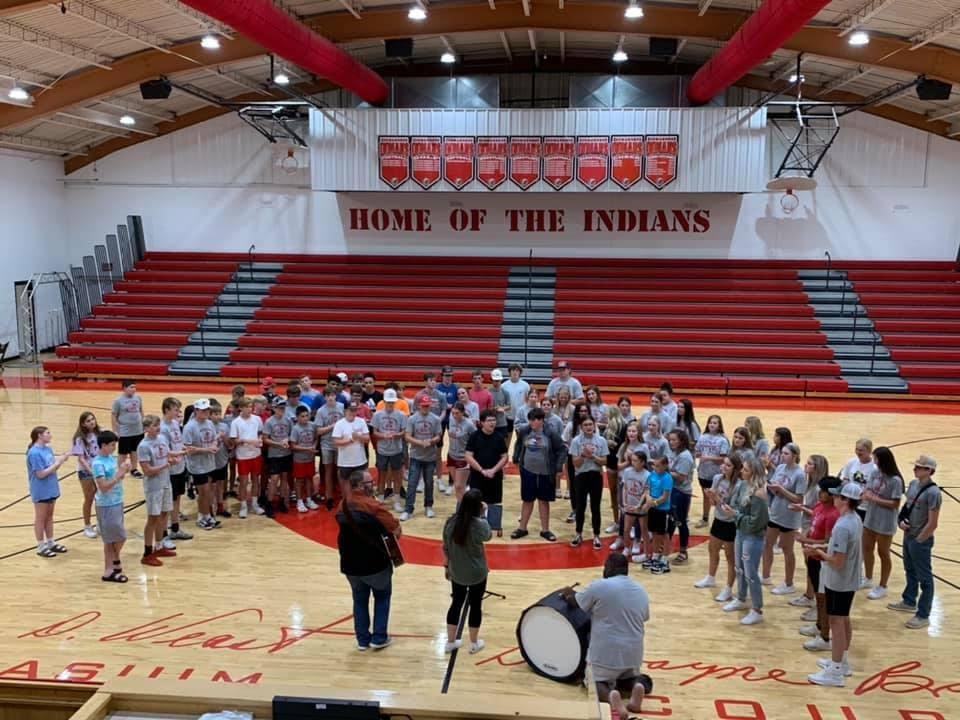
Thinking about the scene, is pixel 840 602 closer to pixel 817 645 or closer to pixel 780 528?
pixel 817 645

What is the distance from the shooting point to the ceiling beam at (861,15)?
529 inches

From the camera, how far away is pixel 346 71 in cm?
1744

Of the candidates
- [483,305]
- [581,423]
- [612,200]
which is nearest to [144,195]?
[483,305]

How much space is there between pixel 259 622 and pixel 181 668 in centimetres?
92

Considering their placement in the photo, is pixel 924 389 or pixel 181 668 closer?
pixel 181 668

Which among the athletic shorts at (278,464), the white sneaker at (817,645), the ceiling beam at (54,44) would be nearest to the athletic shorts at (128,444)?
the athletic shorts at (278,464)

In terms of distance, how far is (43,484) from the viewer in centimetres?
809

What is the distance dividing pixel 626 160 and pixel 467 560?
15543 mm

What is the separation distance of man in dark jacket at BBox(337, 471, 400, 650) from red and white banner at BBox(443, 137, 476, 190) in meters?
15.0

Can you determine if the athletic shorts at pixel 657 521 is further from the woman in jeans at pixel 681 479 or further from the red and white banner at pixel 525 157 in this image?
the red and white banner at pixel 525 157

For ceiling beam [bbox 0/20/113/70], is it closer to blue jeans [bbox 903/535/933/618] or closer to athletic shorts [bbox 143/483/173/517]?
athletic shorts [bbox 143/483/173/517]

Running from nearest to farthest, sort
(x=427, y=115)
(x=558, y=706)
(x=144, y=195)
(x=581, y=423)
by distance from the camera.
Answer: (x=558, y=706) < (x=581, y=423) < (x=427, y=115) < (x=144, y=195)

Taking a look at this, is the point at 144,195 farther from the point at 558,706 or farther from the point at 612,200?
the point at 558,706

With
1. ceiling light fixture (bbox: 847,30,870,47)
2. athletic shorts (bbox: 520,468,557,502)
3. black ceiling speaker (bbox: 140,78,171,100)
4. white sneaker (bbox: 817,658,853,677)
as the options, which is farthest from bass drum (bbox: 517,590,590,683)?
black ceiling speaker (bbox: 140,78,171,100)
